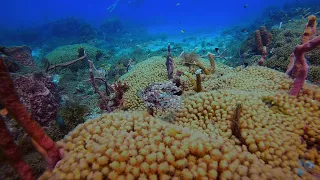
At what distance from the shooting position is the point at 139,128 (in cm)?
228

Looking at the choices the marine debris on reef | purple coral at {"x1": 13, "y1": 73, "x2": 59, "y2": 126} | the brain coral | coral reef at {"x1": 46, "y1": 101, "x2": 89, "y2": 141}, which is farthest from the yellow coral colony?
purple coral at {"x1": 13, "y1": 73, "x2": 59, "y2": 126}

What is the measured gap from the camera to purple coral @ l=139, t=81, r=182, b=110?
13.7 ft

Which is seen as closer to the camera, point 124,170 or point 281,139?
point 124,170

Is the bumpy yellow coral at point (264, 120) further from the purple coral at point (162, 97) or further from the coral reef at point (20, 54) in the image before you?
the coral reef at point (20, 54)

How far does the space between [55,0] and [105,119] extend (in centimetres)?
17147

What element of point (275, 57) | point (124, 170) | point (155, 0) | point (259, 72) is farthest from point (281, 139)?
point (155, 0)

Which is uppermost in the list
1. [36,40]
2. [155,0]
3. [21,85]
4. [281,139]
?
[155,0]

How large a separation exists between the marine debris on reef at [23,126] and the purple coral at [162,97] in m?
2.56

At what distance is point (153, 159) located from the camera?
1.80m

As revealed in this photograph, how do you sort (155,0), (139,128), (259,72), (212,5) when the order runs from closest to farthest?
(139,128), (259,72), (212,5), (155,0)

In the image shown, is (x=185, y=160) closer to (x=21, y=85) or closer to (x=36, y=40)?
(x=21, y=85)

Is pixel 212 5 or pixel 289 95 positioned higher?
pixel 212 5

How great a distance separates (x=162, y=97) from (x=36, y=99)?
160 inches

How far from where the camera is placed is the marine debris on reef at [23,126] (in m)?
1.49
